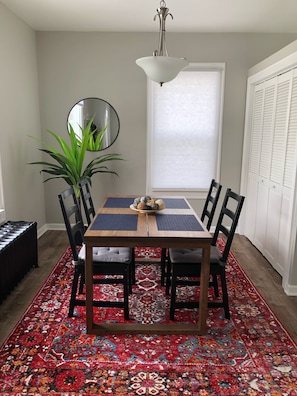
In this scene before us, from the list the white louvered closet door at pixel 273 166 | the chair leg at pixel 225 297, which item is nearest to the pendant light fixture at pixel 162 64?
the white louvered closet door at pixel 273 166

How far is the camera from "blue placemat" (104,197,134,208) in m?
2.83

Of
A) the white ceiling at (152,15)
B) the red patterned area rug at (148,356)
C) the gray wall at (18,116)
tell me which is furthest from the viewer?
the gray wall at (18,116)

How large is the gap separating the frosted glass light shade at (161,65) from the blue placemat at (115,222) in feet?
3.54

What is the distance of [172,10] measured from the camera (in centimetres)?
330

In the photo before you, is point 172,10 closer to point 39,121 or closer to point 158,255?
point 39,121

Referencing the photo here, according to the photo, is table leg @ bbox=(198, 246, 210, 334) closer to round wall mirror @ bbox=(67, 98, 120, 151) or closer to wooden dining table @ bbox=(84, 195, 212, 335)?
wooden dining table @ bbox=(84, 195, 212, 335)

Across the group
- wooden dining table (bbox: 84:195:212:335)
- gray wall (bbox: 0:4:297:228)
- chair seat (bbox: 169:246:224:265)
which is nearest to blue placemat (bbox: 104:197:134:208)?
wooden dining table (bbox: 84:195:212:335)

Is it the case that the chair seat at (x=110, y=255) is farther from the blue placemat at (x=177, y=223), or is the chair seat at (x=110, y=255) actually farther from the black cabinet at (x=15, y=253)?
the black cabinet at (x=15, y=253)

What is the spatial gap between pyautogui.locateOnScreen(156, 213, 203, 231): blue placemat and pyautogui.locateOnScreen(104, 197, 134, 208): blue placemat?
427 mm

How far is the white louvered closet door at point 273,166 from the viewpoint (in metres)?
2.96

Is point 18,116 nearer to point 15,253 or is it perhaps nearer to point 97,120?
point 97,120

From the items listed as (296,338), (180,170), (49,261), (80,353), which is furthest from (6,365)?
(180,170)

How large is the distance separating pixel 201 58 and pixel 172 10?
0.92 metres

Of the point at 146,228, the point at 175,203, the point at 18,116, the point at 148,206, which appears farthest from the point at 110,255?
the point at 18,116
